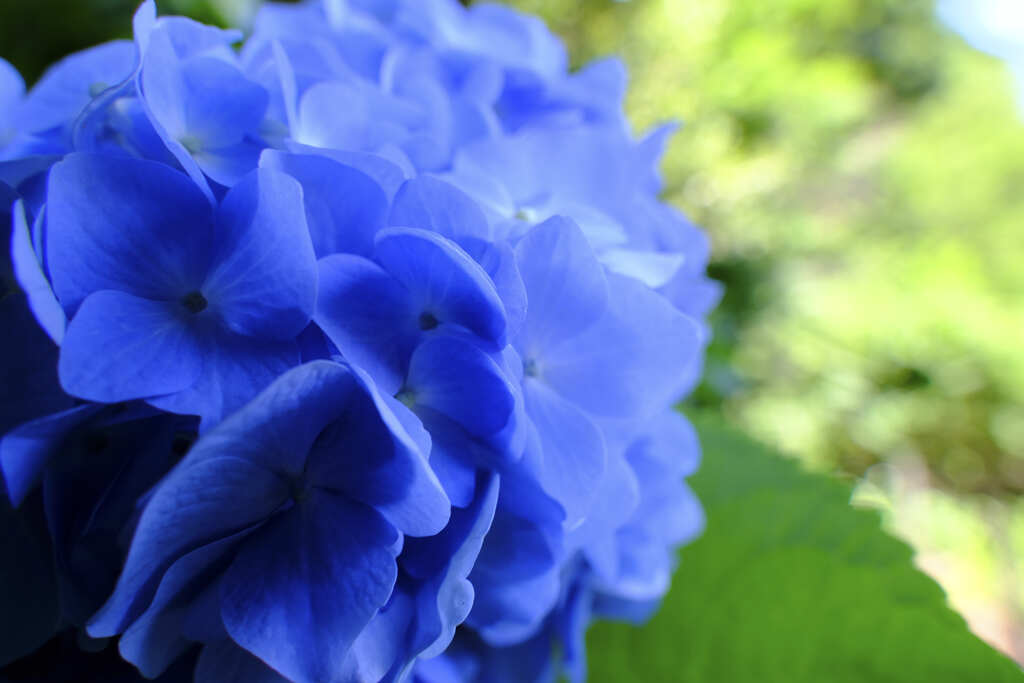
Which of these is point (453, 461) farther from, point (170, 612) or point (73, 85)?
point (73, 85)

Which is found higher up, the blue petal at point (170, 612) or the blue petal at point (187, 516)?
the blue petal at point (187, 516)

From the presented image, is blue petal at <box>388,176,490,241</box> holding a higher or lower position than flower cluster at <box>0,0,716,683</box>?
higher

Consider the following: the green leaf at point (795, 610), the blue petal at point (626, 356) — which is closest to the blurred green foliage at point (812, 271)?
the green leaf at point (795, 610)

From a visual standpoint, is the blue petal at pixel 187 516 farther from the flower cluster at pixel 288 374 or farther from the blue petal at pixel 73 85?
the blue petal at pixel 73 85

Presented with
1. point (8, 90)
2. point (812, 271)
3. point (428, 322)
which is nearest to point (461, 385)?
point (428, 322)

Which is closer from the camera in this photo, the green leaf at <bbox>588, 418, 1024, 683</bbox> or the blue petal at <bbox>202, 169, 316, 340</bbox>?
the blue petal at <bbox>202, 169, 316, 340</bbox>

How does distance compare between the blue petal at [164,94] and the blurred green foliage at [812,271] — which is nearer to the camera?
the blue petal at [164,94]

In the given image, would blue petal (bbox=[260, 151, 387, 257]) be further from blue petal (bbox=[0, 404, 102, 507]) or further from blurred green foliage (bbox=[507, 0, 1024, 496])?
blurred green foliage (bbox=[507, 0, 1024, 496])

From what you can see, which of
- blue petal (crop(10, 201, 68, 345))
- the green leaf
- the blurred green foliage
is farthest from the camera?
the blurred green foliage

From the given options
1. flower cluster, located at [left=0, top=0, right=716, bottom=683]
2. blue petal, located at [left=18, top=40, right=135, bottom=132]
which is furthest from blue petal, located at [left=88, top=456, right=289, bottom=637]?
blue petal, located at [left=18, top=40, right=135, bottom=132]

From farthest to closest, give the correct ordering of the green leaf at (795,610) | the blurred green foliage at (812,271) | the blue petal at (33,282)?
the blurred green foliage at (812,271)
the green leaf at (795,610)
the blue petal at (33,282)
